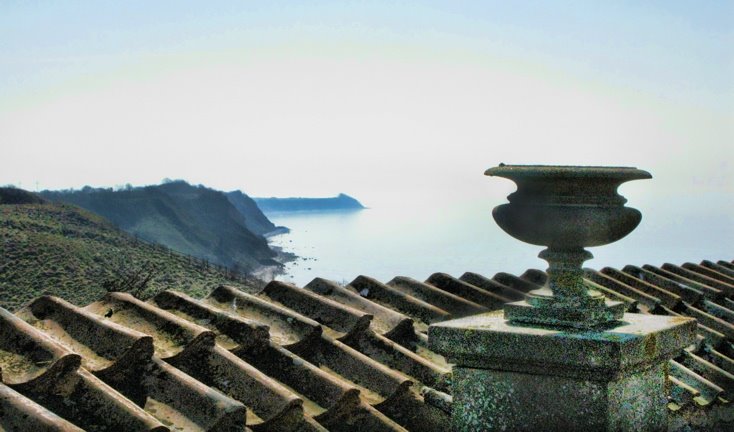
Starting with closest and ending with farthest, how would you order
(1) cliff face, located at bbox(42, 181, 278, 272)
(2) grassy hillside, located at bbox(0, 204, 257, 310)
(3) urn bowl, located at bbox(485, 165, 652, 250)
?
1. (3) urn bowl, located at bbox(485, 165, 652, 250)
2. (2) grassy hillside, located at bbox(0, 204, 257, 310)
3. (1) cliff face, located at bbox(42, 181, 278, 272)

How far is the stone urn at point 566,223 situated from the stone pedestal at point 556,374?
9 centimetres

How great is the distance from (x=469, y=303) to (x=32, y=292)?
218ft

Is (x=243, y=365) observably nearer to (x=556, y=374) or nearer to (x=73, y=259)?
(x=556, y=374)

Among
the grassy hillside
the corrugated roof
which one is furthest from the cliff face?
the corrugated roof

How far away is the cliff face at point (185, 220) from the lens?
14588 centimetres

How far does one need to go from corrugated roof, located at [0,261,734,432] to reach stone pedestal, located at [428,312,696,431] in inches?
22.5

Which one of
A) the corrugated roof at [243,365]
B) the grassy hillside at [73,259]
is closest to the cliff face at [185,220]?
the grassy hillside at [73,259]

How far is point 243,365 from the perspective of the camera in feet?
11.6

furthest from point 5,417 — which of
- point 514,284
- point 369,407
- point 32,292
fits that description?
point 32,292

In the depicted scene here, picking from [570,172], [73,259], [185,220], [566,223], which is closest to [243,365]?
[566,223]

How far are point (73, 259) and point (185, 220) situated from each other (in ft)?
292

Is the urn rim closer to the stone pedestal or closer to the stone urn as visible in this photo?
the stone urn

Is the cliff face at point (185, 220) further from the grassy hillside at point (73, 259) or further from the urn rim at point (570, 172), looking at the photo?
the urn rim at point (570, 172)

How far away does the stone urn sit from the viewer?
2920mm
